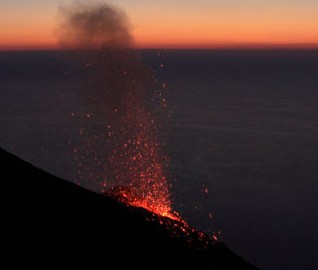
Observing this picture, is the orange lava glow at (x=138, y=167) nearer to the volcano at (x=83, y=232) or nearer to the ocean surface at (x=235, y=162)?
the ocean surface at (x=235, y=162)

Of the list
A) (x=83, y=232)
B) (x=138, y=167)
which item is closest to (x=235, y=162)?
(x=138, y=167)

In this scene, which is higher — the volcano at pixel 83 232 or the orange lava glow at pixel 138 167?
the volcano at pixel 83 232

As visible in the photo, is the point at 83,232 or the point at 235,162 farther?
the point at 235,162

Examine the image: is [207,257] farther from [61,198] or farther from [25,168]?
[25,168]

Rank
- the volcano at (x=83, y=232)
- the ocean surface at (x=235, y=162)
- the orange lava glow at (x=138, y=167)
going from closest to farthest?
the volcano at (x=83, y=232)
the ocean surface at (x=235, y=162)
the orange lava glow at (x=138, y=167)

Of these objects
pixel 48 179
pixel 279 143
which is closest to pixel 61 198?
pixel 48 179

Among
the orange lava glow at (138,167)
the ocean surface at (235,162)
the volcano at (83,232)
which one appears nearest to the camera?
the volcano at (83,232)

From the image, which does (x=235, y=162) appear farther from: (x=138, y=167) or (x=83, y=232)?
(x=83, y=232)

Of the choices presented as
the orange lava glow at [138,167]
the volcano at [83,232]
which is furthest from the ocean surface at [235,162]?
the volcano at [83,232]

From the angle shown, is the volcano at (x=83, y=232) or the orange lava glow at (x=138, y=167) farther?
the orange lava glow at (x=138, y=167)
